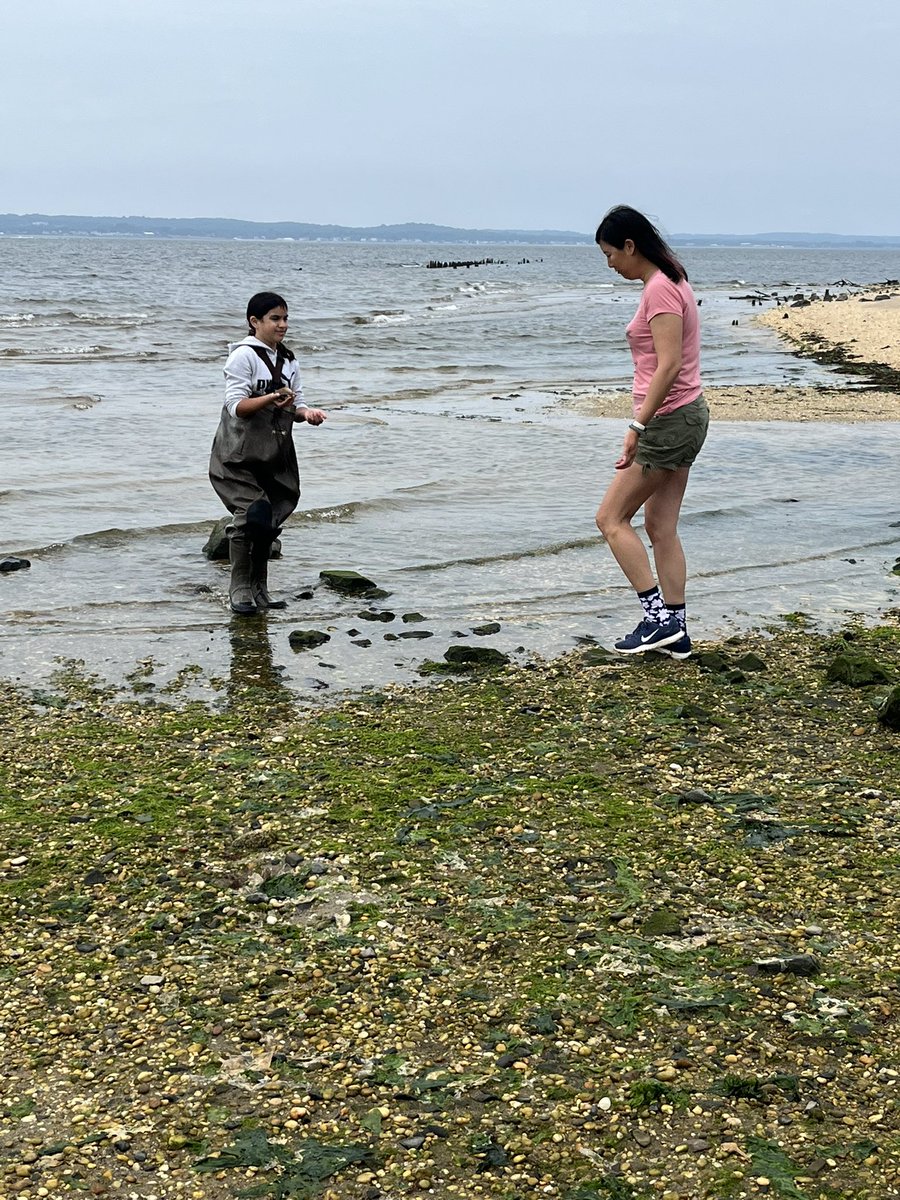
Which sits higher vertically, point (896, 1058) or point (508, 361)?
point (508, 361)

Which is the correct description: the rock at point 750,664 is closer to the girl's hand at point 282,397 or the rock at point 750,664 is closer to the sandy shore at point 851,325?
the girl's hand at point 282,397

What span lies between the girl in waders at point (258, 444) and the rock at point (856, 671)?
136 inches

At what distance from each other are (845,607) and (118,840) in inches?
226

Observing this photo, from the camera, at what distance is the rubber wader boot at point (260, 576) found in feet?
28.7

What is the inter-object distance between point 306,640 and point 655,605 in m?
2.15

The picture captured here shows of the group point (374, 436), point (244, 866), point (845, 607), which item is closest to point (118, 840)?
point (244, 866)

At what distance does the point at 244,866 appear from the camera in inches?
188

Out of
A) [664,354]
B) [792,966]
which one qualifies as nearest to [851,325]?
[664,354]

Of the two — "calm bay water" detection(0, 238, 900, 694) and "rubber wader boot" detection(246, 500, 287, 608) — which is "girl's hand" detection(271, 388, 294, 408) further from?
"calm bay water" detection(0, 238, 900, 694)

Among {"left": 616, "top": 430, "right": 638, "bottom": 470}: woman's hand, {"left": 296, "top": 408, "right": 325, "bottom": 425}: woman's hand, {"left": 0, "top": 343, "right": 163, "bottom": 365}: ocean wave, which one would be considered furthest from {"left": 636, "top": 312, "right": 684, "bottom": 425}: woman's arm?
{"left": 0, "top": 343, "right": 163, "bottom": 365}: ocean wave

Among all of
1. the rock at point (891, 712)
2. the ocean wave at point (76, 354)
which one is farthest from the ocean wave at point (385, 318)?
the rock at point (891, 712)

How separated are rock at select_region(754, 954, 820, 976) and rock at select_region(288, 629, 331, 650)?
4.40 meters

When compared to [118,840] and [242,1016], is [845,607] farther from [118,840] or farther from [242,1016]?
[242,1016]

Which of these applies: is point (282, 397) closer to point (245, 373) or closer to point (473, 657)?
point (245, 373)
